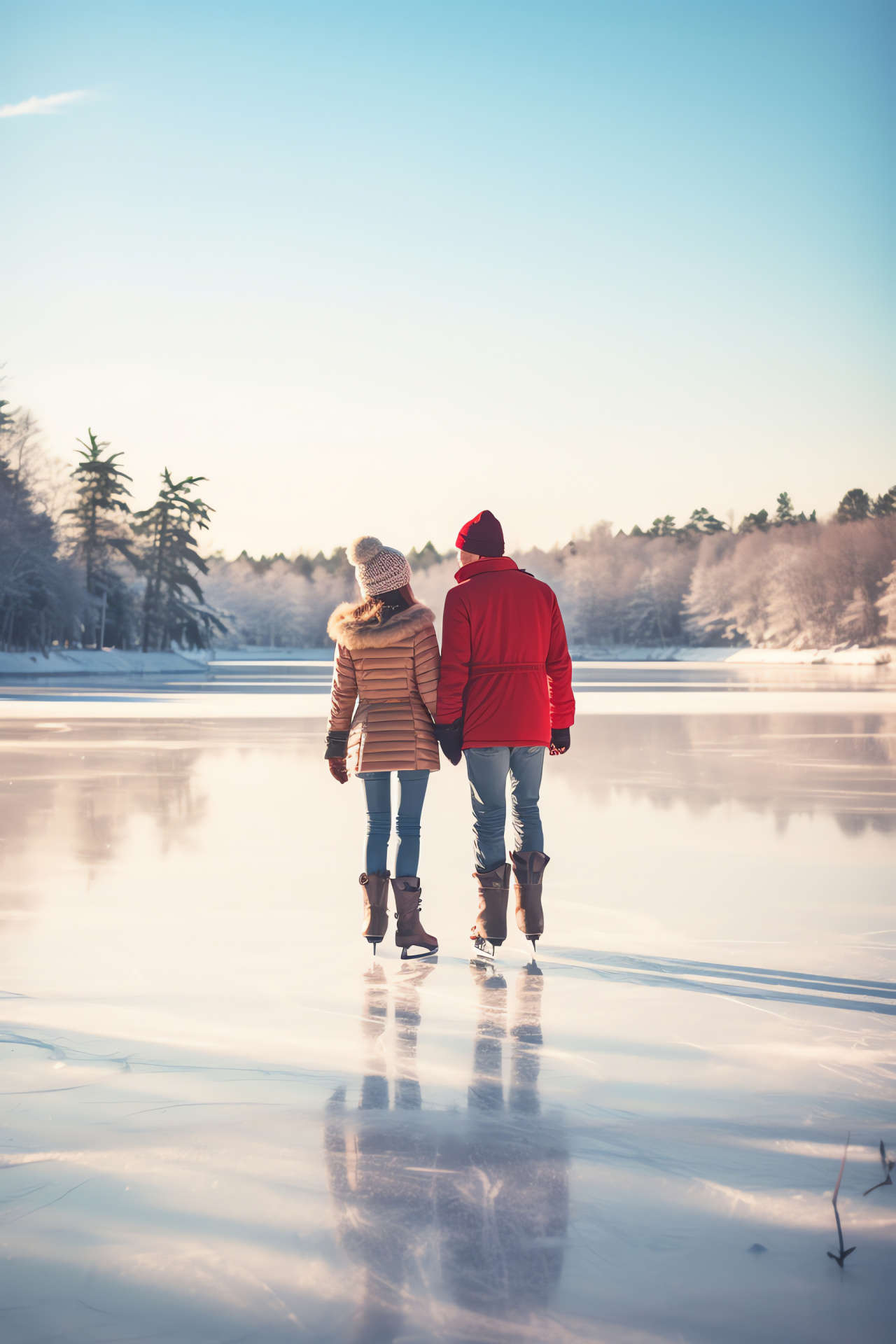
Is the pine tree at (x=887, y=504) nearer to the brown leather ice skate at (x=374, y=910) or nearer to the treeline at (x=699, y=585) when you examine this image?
the treeline at (x=699, y=585)

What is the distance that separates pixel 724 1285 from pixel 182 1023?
2158 mm

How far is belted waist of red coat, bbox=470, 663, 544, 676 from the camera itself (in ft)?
16.2

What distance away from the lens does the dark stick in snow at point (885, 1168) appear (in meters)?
2.62

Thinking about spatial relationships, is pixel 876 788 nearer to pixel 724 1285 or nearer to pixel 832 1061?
pixel 832 1061

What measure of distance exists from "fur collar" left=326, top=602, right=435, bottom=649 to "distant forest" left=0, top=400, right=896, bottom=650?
43.0m

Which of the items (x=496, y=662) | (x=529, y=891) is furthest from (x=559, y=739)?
(x=529, y=891)

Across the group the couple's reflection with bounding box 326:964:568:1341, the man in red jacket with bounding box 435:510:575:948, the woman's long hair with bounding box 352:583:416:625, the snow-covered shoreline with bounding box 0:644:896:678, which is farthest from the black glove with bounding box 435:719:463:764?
the snow-covered shoreline with bounding box 0:644:896:678

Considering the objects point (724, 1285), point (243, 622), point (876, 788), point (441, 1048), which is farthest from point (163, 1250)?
point (243, 622)

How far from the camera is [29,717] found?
63.8 feet

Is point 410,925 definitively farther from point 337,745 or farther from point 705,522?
point 705,522

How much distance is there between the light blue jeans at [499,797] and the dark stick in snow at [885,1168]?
2316mm

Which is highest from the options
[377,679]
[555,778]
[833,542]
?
[833,542]

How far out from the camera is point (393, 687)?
16.4 ft

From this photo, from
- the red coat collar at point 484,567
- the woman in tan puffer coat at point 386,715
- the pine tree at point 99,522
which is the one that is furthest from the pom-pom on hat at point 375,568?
the pine tree at point 99,522
